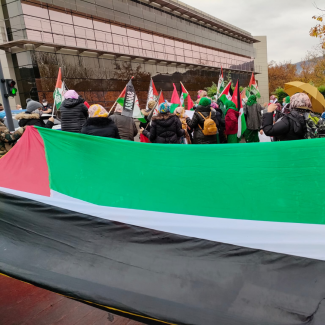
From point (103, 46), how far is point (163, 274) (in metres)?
22.6

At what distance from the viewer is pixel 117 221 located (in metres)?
A: 2.83

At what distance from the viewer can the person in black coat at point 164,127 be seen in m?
4.94

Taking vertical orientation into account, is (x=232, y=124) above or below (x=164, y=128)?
below

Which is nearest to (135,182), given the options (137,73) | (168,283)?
(168,283)

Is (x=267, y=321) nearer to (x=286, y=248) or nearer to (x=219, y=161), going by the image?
(x=286, y=248)

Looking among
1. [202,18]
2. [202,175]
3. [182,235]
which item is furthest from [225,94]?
[202,18]

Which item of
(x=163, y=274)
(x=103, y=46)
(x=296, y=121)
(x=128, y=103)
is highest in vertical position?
(x=103, y=46)

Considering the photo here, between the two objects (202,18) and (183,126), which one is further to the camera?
(202,18)

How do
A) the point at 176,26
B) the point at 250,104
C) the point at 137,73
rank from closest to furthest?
1. the point at 250,104
2. the point at 137,73
3. the point at 176,26

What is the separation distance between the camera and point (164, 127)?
4988 millimetres

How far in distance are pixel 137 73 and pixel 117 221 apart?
24.0m

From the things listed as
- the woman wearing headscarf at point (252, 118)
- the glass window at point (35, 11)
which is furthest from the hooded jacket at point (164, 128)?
the glass window at point (35, 11)

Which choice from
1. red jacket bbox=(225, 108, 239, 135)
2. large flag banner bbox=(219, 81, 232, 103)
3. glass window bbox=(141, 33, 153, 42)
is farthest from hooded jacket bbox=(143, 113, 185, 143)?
glass window bbox=(141, 33, 153, 42)

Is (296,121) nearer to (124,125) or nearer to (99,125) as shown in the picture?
(99,125)
